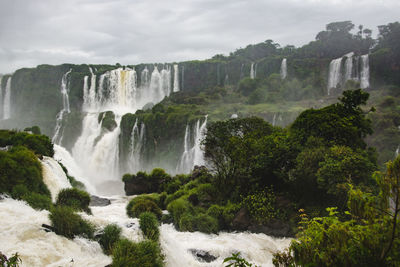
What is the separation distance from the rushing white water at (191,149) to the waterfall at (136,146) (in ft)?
28.0

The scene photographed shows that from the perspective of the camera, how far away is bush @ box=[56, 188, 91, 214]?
16.2 meters

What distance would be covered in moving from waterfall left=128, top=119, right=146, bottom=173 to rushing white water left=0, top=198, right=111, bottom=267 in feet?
113

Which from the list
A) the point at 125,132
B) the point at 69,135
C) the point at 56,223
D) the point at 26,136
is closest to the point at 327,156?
→ the point at 56,223

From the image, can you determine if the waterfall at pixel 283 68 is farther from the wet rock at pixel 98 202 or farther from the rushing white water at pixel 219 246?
the rushing white water at pixel 219 246

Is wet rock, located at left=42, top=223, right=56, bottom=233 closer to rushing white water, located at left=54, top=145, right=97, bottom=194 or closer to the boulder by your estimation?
the boulder

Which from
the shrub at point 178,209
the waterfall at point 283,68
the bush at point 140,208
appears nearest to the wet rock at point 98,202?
the bush at point 140,208

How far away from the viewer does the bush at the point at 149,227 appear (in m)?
11.0

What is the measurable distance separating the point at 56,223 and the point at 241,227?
9.61 meters

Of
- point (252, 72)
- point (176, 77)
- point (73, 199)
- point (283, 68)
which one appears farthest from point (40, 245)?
point (252, 72)

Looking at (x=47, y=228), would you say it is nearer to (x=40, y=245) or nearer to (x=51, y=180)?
(x=40, y=245)

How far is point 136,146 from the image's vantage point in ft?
149

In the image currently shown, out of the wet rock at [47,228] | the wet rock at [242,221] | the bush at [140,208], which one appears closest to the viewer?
the wet rock at [47,228]

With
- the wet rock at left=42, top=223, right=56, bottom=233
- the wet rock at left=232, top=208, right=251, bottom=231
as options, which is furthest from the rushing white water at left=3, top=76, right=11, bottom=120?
the wet rock at left=42, top=223, right=56, bottom=233

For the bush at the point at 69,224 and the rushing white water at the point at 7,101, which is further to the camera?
the rushing white water at the point at 7,101
